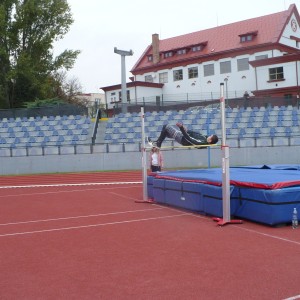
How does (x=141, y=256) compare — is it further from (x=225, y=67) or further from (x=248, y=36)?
Result: (x=248, y=36)

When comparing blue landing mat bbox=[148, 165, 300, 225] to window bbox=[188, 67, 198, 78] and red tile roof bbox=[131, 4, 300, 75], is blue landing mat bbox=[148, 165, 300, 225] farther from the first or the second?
window bbox=[188, 67, 198, 78]

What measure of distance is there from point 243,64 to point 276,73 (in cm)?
599

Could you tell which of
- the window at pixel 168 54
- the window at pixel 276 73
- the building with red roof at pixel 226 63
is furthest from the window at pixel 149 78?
the window at pixel 276 73

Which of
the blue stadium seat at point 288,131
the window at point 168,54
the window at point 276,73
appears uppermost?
the window at point 168,54

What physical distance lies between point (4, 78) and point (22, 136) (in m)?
18.3

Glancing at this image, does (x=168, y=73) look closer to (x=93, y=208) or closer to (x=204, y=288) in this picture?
(x=93, y=208)

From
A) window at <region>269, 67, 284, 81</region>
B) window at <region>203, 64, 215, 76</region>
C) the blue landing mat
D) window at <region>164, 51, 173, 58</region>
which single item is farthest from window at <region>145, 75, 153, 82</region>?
the blue landing mat

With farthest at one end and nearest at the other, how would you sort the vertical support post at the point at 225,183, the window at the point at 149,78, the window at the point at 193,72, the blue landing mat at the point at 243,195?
the window at the point at 149,78 → the window at the point at 193,72 → the vertical support post at the point at 225,183 → the blue landing mat at the point at 243,195

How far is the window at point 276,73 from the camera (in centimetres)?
4177

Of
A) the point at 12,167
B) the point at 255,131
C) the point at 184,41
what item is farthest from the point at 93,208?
the point at 184,41

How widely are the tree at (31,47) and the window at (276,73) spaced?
19556 millimetres

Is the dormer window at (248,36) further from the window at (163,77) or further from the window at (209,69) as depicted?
the window at (163,77)

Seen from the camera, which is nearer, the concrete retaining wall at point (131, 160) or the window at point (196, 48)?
the concrete retaining wall at point (131, 160)

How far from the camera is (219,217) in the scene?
891 cm
